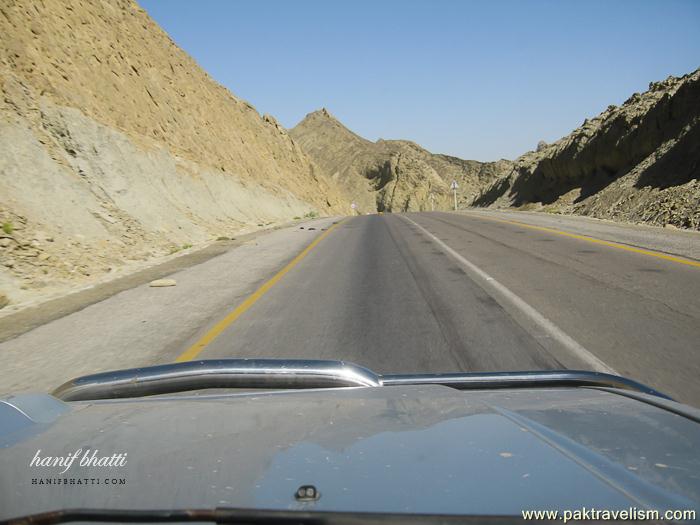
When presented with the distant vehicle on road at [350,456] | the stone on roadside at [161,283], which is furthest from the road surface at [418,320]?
the distant vehicle on road at [350,456]

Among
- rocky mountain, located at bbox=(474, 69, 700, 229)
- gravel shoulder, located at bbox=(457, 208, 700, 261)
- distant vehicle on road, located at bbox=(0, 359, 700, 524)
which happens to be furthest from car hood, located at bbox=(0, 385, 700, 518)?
rocky mountain, located at bbox=(474, 69, 700, 229)

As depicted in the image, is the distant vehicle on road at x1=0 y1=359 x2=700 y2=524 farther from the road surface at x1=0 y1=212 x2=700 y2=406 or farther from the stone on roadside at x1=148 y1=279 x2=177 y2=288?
the stone on roadside at x1=148 y1=279 x2=177 y2=288

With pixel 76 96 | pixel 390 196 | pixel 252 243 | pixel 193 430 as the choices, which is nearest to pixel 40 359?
pixel 193 430

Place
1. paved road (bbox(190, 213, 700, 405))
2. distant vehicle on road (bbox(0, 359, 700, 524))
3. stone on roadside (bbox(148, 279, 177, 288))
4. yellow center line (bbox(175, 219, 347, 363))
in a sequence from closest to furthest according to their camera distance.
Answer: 1. distant vehicle on road (bbox(0, 359, 700, 524))
2. paved road (bbox(190, 213, 700, 405))
3. yellow center line (bbox(175, 219, 347, 363))
4. stone on roadside (bbox(148, 279, 177, 288))

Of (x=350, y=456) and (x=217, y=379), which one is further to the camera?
(x=217, y=379)

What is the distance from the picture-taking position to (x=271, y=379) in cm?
323

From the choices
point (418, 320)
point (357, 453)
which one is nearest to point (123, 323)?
point (418, 320)

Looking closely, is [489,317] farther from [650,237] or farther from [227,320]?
[650,237]

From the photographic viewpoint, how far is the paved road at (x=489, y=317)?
5.49 metres

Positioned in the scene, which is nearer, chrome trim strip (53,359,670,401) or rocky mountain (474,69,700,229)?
chrome trim strip (53,359,670,401)

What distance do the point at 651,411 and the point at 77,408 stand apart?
2665mm

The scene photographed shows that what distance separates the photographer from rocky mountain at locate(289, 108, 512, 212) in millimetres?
111312

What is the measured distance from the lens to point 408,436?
7.03 ft

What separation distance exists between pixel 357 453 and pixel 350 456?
38mm
